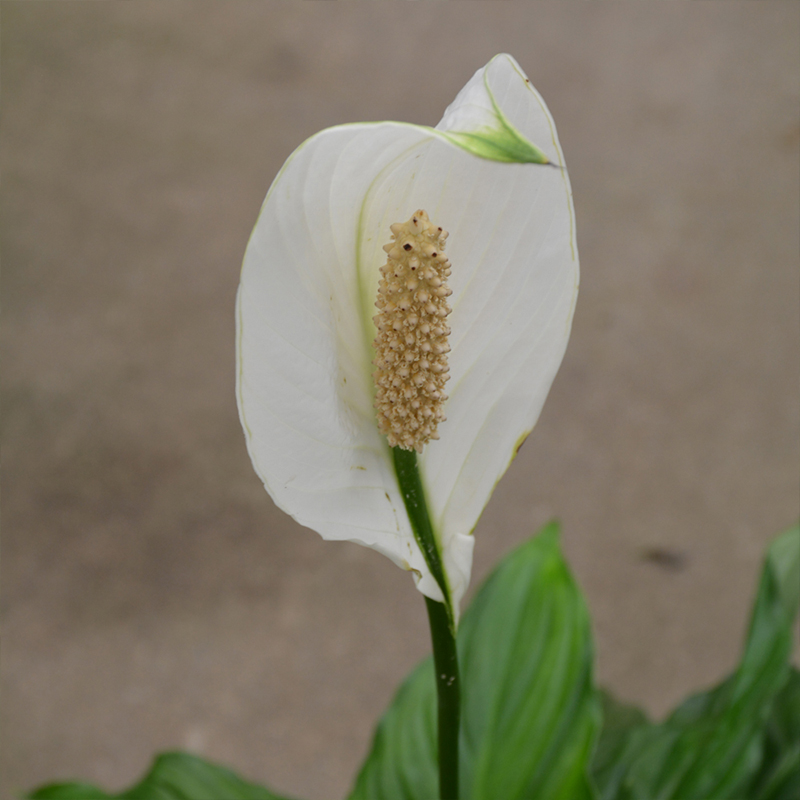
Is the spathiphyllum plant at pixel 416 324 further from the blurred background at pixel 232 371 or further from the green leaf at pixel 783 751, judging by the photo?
the blurred background at pixel 232 371

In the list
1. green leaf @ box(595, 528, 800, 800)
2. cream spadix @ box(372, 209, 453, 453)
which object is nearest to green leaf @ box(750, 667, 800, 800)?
green leaf @ box(595, 528, 800, 800)

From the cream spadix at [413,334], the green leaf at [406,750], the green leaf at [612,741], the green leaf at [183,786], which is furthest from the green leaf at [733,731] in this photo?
the cream spadix at [413,334]

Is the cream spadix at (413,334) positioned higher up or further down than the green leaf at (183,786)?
higher up

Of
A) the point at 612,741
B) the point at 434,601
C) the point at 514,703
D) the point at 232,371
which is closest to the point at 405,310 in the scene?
the point at 434,601

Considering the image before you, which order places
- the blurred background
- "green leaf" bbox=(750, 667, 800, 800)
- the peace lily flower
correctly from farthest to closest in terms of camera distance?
the blurred background → "green leaf" bbox=(750, 667, 800, 800) → the peace lily flower

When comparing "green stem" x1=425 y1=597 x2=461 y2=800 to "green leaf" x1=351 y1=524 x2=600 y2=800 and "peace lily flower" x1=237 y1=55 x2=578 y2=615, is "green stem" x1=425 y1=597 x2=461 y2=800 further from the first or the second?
"green leaf" x1=351 y1=524 x2=600 y2=800

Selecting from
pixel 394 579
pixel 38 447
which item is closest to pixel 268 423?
pixel 394 579
